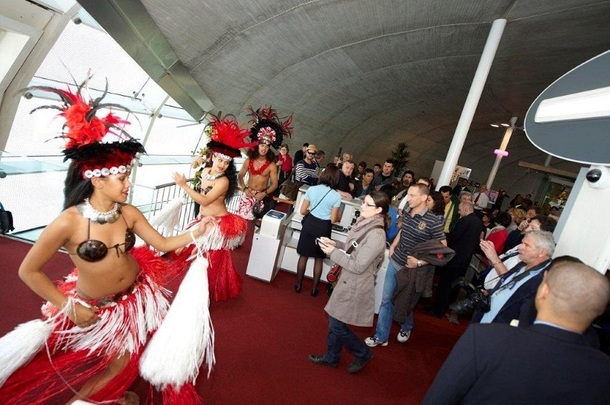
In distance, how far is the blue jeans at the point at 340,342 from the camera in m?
2.70

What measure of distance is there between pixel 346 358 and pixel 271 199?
3.01m

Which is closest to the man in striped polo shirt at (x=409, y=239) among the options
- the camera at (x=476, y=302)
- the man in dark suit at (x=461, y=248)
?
the camera at (x=476, y=302)

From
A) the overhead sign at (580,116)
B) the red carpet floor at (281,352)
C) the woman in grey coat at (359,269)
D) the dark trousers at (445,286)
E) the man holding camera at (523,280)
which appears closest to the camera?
the overhead sign at (580,116)

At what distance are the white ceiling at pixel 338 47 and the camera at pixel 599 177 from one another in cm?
456

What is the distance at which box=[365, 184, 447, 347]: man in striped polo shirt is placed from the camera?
313cm

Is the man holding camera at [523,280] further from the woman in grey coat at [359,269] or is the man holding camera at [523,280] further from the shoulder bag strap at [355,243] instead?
the shoulder bag strap at [355,243]

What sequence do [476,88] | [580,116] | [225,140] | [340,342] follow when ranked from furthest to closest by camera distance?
[476,88] < [225,140] < [340,342] < [580,116]

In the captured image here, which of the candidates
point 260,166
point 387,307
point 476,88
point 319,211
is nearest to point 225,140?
point 319,211

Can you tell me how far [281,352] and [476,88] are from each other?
5642mm

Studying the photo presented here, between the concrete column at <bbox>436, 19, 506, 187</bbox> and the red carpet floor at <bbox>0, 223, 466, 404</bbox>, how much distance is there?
3.22 meters

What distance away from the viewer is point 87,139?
5.78 feet

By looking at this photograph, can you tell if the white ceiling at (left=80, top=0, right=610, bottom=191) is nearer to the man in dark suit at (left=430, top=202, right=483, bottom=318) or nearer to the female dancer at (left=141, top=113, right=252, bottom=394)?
the female dancer at (left=141, top=113, right=252, bottom=394)

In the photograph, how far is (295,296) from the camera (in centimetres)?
421

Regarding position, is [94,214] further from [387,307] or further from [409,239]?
[387,307]
